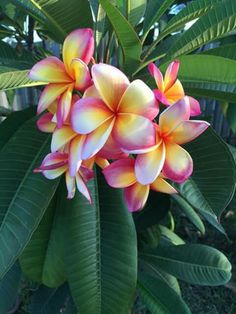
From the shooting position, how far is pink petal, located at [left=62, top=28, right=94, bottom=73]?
48 centimetres

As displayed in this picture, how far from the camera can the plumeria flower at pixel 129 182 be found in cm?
48

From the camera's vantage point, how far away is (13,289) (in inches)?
39.3

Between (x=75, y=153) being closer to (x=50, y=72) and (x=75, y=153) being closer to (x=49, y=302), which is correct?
(x=50, y=72)

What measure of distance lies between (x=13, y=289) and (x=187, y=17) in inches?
26.9

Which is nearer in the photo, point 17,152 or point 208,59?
point 208,59

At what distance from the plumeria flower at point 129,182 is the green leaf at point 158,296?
509 millimetres

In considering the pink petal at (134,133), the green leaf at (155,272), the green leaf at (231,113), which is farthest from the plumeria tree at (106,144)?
the green leaf at (231,113)

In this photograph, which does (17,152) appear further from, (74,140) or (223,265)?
(223,265)

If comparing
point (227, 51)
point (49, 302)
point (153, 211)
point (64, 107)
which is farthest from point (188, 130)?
point (49, 302)

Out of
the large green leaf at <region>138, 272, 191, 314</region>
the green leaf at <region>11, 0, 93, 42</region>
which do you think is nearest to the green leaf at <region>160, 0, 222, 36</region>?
the green leaf at <region>11, 0, 93, 42</region>

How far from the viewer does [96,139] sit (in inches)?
16.7

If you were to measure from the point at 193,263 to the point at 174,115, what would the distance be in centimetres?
72

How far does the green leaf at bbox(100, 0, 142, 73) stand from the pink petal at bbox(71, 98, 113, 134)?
0.58 feet

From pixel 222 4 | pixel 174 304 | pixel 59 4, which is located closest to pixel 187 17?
pixel 222 4
